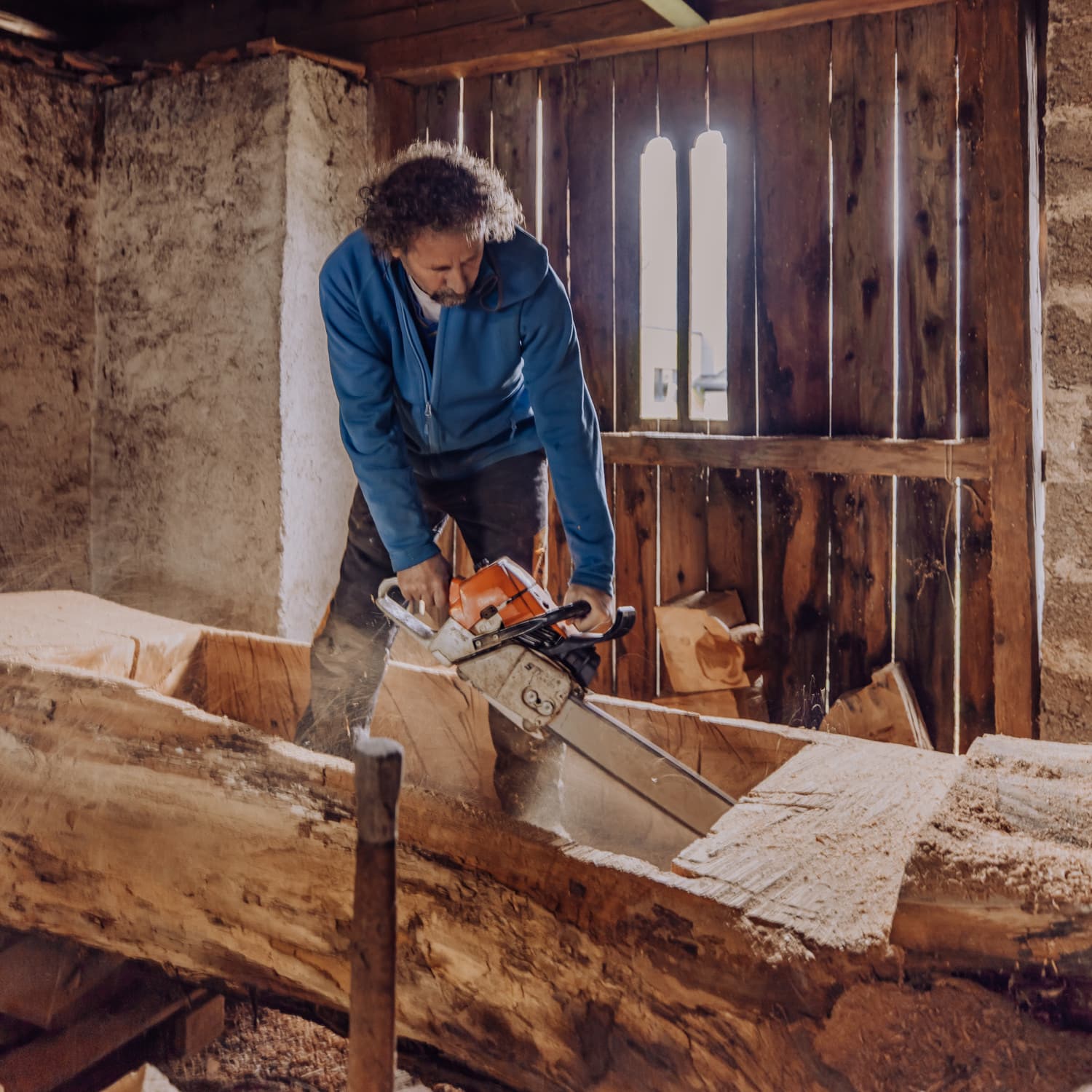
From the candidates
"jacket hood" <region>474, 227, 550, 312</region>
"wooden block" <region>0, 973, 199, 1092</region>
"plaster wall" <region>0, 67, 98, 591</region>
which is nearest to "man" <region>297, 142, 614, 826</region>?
"jacket hood" <region>474, 227, 550, 312</region>

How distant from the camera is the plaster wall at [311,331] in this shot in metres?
3.45

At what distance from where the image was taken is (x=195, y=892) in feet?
5.23

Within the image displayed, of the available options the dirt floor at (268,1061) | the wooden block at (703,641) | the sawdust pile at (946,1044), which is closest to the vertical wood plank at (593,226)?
the wooden block at (703,641)

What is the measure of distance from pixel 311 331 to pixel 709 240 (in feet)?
4.71

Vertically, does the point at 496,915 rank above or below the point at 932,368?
below

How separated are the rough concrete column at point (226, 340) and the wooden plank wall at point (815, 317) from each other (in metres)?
0.79

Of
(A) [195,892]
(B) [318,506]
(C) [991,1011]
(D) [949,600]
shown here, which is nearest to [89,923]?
(A) [195,892]

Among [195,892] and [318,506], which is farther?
[318,506]

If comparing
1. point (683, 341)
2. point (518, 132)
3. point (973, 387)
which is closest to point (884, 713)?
point (973, 387)

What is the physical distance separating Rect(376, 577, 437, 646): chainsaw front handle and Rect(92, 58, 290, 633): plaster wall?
1.48m

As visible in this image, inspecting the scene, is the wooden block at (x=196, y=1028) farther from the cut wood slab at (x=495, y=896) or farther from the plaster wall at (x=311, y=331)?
the plaster wall at (x=311, y=331)

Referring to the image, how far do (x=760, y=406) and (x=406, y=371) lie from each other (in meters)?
1.35

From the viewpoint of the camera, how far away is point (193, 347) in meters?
3.64

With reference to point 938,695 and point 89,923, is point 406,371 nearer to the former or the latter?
point 89,923
